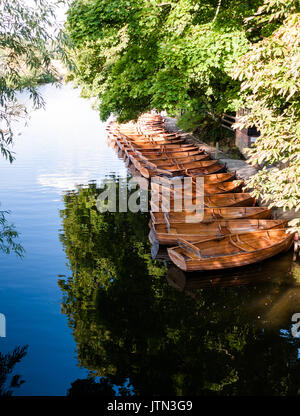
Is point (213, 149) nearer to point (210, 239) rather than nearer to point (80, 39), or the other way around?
point (80, 39)

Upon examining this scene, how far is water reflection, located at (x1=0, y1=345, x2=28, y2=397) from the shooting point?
6762 mm

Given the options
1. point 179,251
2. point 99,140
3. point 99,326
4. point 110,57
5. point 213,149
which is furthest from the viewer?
point 99,140

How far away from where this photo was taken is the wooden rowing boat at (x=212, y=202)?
1329cm

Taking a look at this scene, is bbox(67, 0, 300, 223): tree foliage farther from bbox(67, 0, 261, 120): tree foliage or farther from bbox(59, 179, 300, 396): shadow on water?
bbox(59, 179, 300, 396): shadow on water

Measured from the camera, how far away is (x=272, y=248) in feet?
35.8

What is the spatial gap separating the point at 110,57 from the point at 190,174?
940 cm

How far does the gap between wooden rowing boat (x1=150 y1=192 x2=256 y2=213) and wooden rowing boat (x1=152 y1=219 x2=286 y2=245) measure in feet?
4.00

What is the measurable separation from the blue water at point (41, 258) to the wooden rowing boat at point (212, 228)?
10.1ft

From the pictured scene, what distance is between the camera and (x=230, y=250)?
10.9 metres

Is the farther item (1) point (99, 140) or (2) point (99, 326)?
(1) point (99, 140)

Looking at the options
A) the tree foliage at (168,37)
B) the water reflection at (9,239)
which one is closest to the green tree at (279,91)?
the tree foliage at (168,37)

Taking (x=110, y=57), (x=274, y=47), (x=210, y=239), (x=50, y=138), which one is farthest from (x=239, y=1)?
(x=50, y=138)

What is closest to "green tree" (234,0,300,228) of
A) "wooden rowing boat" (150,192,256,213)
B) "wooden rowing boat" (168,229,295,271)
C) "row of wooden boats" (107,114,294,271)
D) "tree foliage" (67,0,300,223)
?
"tree foliage" (67,0,300,223)

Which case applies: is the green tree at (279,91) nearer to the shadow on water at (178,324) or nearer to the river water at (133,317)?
the shadow on water at (178,324)
